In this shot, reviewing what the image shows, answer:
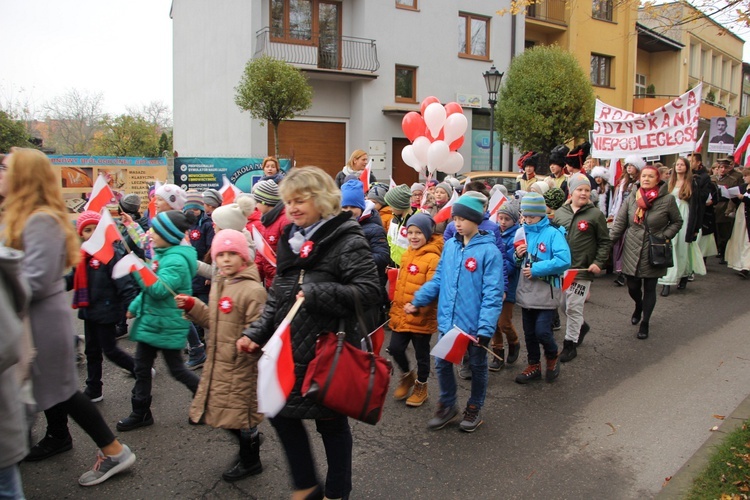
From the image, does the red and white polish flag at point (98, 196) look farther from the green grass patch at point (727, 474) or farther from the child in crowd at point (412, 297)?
the green grass patch at point (727, 474)

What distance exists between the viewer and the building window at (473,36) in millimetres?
24625

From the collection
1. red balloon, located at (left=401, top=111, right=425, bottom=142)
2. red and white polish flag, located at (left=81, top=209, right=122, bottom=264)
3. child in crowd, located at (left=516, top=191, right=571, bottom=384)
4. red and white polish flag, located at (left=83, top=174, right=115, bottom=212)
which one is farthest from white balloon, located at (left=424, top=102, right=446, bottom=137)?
red and white polish flag, located at (left=81, top=209, right=122, bottom=264)

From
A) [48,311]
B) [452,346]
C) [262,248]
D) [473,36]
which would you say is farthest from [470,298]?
[473,36]

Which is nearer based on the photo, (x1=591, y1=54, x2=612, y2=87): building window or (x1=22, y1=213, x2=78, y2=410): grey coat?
(x1=22, y1=213, x2=78, y2=410): grey coat

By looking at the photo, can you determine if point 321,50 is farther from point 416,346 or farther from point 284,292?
Answer: point 284,292

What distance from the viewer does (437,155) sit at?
8.61 metres

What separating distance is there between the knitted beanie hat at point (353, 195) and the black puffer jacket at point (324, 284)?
2.13m

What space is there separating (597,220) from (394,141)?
1783 centimetres

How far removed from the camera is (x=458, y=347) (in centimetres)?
406

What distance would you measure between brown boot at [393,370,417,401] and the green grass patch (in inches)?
84.6

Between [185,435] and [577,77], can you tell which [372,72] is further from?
[185,435]

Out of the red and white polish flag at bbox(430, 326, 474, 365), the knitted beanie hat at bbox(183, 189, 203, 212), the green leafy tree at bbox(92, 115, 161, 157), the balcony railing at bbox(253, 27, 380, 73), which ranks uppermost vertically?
the balcony railing at bbox(253, 27, 380, 73)

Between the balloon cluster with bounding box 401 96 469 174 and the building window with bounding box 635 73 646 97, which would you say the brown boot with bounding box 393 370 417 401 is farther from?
the building window with bounding box 635 73 646 97

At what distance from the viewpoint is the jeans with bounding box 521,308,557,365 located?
511 cm
